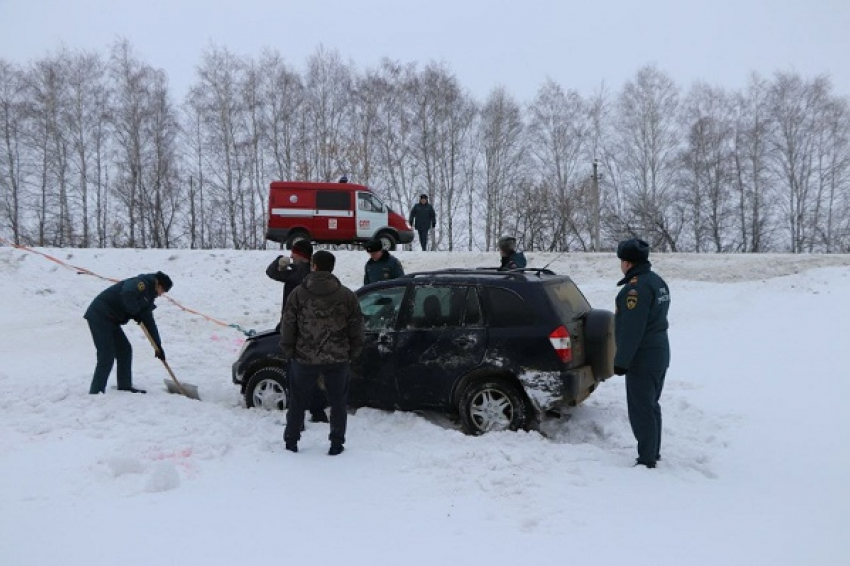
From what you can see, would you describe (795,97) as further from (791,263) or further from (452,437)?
(452,437)

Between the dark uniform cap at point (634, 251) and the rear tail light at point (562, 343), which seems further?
the rear tail light at point (562, 343)

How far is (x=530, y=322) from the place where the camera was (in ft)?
17.3

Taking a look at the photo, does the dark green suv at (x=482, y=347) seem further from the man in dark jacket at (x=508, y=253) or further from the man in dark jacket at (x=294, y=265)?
the man in dark jacket at (x=508, y=253)

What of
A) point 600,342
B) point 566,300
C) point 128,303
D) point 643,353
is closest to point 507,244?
point 566,300

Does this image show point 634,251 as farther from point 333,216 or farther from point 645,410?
point 333,216

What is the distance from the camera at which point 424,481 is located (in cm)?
432

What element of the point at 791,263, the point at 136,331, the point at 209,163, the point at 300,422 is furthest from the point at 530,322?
the point at 209,163

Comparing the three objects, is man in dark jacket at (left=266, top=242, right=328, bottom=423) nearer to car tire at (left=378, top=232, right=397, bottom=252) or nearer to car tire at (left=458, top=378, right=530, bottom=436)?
car tire at (left=458, top=378, right=530, bottom=436)

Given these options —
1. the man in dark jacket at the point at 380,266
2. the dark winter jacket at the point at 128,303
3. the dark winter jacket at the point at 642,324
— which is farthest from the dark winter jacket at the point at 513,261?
the dark winter jacket at the point at 128,303

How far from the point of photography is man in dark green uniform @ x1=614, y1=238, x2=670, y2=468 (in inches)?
180

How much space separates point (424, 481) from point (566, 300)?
2230 millimetres

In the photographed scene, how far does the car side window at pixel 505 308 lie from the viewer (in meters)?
5.32

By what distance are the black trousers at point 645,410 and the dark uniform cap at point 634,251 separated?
2.91ft

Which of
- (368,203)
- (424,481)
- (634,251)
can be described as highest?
(368,203)
